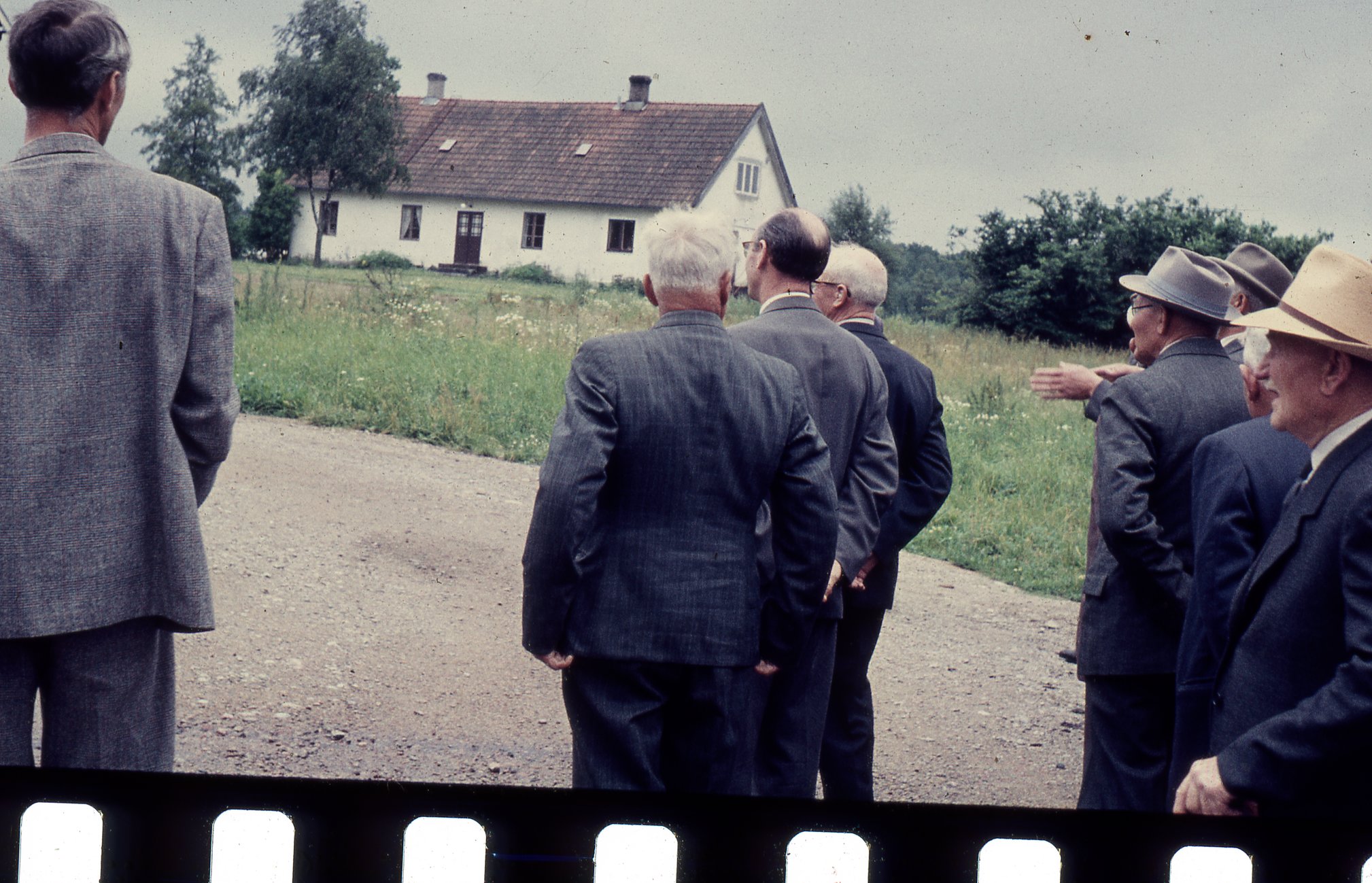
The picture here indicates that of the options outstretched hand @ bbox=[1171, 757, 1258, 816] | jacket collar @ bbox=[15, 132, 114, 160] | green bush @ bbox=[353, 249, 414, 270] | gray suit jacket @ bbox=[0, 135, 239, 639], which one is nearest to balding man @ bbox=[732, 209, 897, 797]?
outstretched hand @ bbox=[1171, 757, 1258, 816]

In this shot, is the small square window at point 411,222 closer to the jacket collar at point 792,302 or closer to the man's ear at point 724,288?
the jacket collar at point 792,302

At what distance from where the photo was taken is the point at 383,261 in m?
6.38

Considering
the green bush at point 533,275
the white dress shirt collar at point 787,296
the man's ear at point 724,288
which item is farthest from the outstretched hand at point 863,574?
the green bush at point 533,275

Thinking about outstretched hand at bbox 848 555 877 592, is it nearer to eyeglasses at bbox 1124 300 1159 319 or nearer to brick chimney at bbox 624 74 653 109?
eyeglasses at bbox 1124 300 1159 319

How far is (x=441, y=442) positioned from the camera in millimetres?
8945

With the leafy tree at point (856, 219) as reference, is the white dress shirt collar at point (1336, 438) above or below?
below

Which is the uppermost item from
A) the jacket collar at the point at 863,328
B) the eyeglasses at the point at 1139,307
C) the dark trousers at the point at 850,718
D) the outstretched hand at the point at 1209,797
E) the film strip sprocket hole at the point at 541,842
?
Answer: the eyeglasses at the point at 1139,307

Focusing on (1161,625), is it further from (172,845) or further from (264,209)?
(264,209)

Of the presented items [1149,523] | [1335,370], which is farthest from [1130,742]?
[1335,370]

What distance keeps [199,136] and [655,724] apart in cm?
190

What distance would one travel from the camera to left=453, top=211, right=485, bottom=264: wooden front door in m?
3.96

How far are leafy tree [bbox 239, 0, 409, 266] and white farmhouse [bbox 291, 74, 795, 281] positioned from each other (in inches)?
2.5

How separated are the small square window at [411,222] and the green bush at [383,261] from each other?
3.19 feet

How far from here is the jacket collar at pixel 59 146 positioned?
2.14 m
